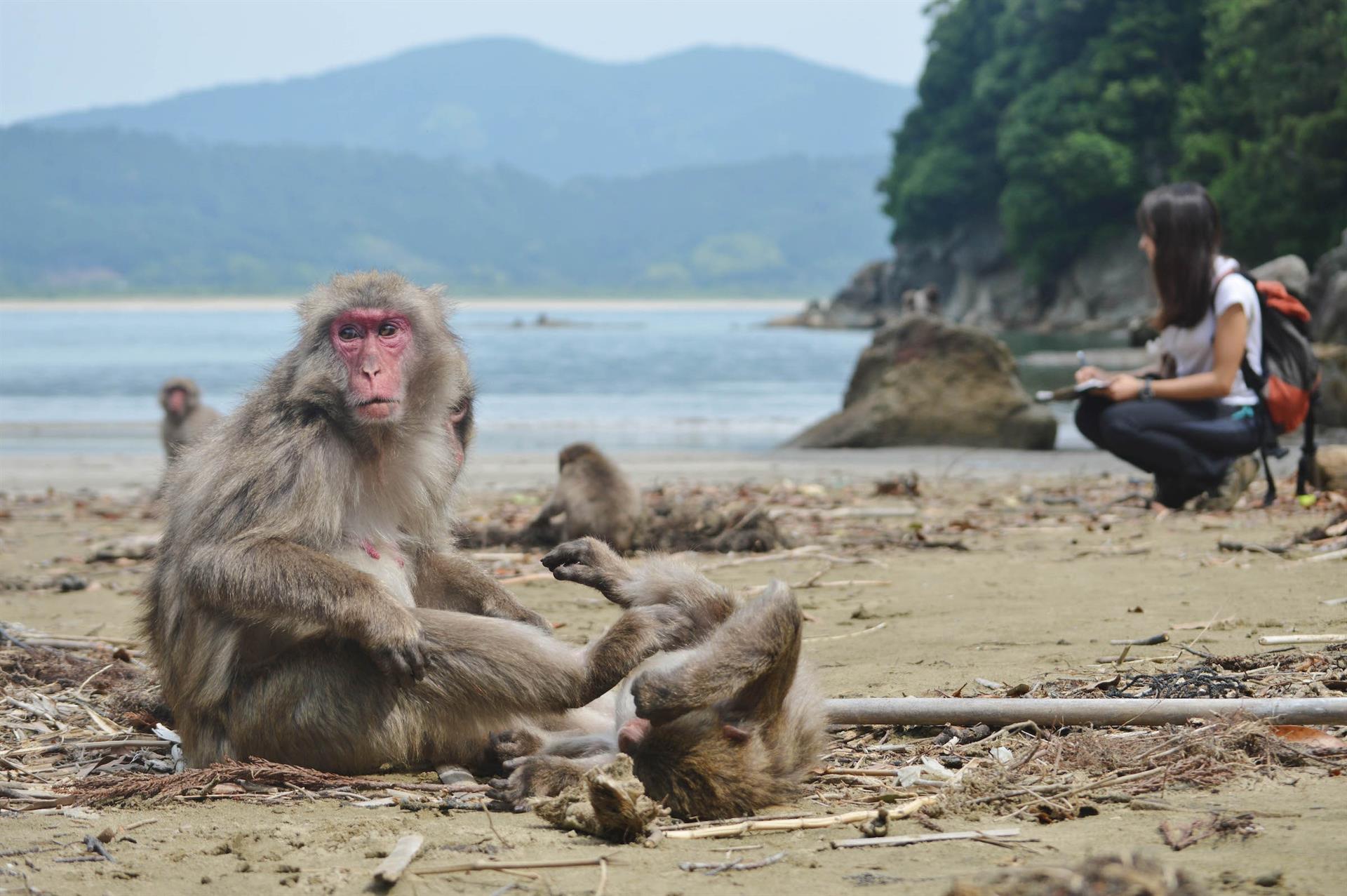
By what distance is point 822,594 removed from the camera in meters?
6.39

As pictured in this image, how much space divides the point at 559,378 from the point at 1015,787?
1219 inches

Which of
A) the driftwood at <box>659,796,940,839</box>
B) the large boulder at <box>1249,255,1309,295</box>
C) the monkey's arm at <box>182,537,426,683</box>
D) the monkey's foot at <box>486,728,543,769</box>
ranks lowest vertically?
the monkey's foot at <box>486,728,543,769</box>

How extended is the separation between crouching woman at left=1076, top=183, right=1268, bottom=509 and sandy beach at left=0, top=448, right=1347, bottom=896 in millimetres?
339

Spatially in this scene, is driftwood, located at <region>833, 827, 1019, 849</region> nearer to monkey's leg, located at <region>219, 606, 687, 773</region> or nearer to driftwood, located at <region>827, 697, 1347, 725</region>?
driftwood, located at <region>827, 697, 1347, 725</region>

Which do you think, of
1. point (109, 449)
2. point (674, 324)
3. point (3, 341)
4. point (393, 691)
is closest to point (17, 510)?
point (109, 449)

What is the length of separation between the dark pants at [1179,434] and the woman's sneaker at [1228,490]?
4 cm

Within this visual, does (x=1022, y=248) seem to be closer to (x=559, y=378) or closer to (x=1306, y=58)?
(x=1306, y=58)

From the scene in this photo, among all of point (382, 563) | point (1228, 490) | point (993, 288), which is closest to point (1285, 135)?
point (993, 288)

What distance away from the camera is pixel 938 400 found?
15578 millimetres

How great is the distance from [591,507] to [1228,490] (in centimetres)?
372

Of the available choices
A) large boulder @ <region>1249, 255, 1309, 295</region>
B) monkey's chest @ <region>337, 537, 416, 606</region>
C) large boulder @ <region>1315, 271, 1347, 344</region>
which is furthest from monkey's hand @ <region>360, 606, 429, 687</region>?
large boulder @ <region>1315, 271, 1347, 344</region>

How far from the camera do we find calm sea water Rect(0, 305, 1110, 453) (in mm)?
19766

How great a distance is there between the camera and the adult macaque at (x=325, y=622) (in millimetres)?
3623

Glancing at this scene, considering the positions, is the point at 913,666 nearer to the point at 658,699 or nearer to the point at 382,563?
the point at 658,699
